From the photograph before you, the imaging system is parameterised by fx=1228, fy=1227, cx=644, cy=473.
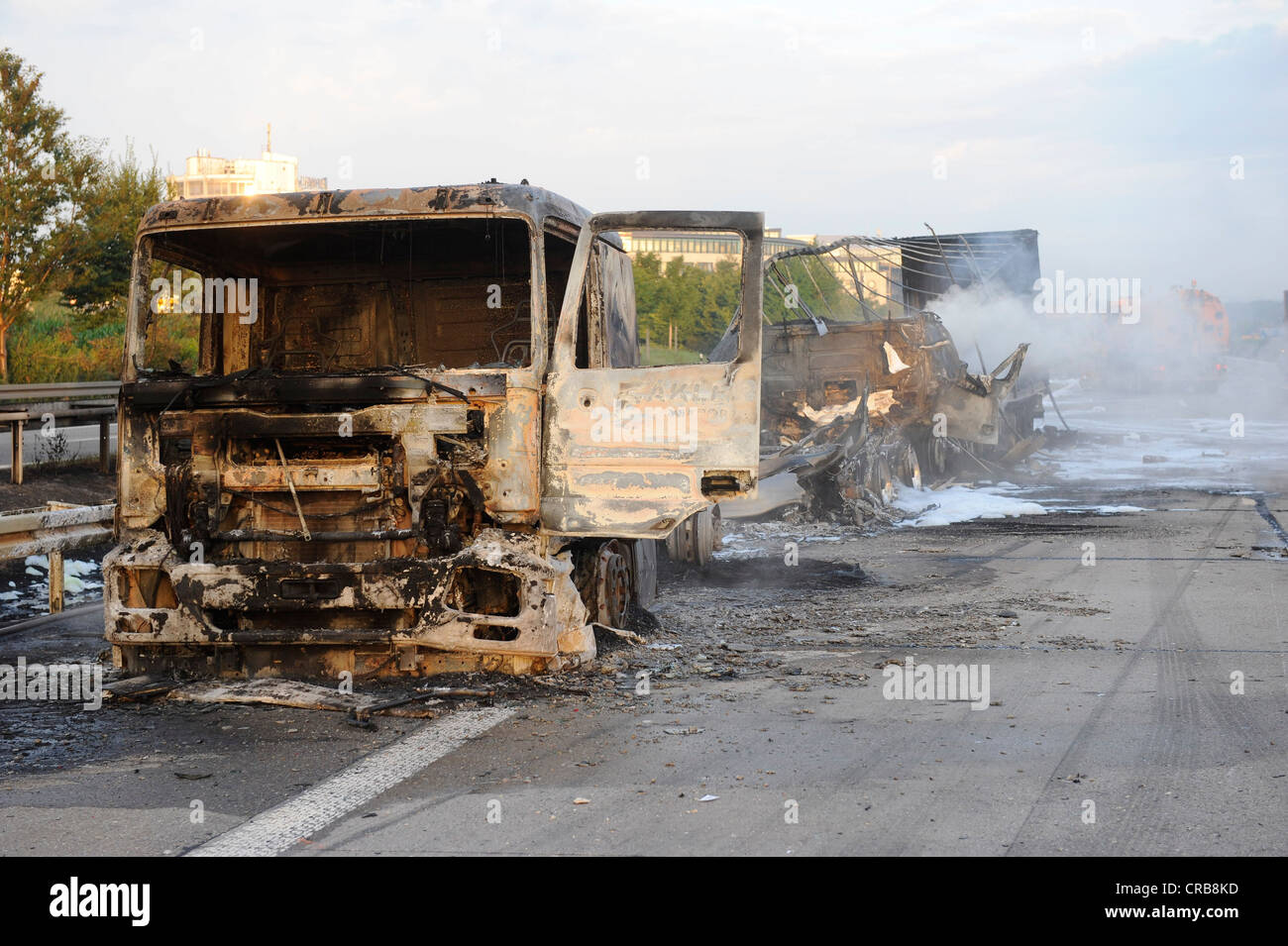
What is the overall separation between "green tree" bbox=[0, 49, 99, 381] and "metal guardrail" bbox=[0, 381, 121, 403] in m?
5.33

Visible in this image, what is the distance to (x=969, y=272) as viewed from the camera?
21.6 metres

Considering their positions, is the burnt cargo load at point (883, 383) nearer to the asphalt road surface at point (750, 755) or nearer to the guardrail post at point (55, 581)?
the asphalt road surface at point (750, 755)

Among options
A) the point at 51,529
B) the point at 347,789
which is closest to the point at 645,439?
the point at 347,789

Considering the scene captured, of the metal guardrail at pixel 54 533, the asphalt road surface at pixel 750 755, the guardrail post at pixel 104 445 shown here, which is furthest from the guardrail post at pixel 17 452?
the asphalt road surface at pixel 750 755

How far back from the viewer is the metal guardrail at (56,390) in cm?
1641

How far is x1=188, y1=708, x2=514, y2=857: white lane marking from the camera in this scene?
4113 millimetres

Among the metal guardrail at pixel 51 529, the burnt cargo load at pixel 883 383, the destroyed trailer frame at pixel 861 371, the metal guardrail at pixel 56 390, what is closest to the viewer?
the metal guardrail at pixel 51 529

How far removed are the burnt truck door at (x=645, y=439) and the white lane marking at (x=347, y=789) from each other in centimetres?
117

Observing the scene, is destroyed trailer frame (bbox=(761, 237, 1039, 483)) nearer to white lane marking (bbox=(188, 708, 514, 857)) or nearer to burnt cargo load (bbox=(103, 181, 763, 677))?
burnt cargo load (bbox=(103, 181, 763, 677))

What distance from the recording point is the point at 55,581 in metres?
8.60

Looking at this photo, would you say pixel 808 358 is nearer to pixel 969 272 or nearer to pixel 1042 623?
pixel 969 272

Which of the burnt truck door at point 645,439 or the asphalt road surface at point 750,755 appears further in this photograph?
the burnt truck door at point 645,439

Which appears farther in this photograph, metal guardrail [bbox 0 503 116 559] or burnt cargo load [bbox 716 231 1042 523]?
burnt cargo load [bbox 716 231 1042 523]

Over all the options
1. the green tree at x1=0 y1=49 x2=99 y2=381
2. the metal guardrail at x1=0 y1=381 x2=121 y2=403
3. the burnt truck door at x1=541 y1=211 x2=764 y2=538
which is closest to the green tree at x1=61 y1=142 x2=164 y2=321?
the green tree at x1=0 y1=49 x2=99 y2=381
